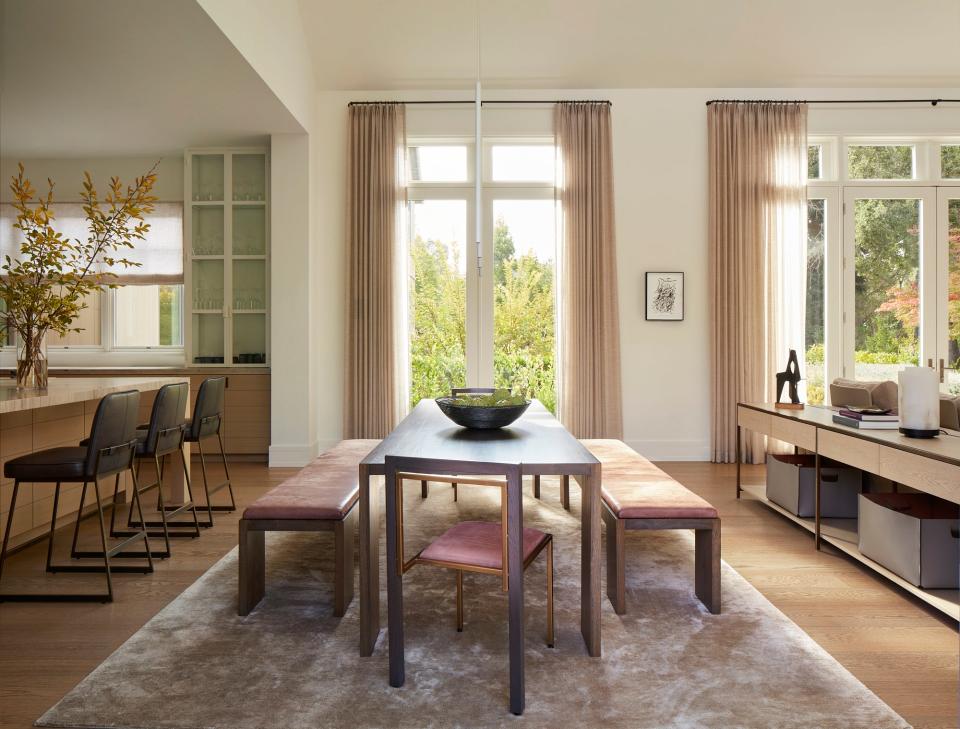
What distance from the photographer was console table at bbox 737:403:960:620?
2316mm

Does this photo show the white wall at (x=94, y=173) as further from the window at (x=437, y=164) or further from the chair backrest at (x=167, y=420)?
the chair backrest at (x=167, y=420)

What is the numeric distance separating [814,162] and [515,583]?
18.4 ft

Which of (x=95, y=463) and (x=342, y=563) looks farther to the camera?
(x=95, y=463)

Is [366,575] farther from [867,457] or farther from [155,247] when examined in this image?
[155,247]

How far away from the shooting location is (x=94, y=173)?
600 centimetres

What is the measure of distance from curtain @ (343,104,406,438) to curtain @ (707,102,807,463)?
2.90 meters

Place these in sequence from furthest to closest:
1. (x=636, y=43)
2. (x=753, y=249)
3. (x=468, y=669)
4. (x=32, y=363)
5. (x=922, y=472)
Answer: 1. (x=753, y=249)
2. (x=636, y=43)
3. (x=32, y=363)
4. (x=922, y=472)
5. (x=468, y=669)

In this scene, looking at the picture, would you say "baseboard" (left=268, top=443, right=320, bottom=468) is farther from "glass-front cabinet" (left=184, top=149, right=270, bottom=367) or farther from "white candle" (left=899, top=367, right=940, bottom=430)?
"white candle" (left=899, top=367, right=940, bottom=430)

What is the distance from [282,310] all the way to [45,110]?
2328 mm

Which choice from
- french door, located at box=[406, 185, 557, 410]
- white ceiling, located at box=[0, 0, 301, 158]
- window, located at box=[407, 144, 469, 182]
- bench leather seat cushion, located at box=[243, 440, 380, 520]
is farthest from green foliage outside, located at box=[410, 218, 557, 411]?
bench leather seat cushion, located at box=[243, 440, 380, 520]

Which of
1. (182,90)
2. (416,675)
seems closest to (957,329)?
(416,675)

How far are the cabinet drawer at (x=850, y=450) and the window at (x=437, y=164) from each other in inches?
153

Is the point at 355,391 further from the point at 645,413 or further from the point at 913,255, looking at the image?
the point at 913,255

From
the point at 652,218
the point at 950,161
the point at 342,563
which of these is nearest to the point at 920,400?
the point at 342,563
